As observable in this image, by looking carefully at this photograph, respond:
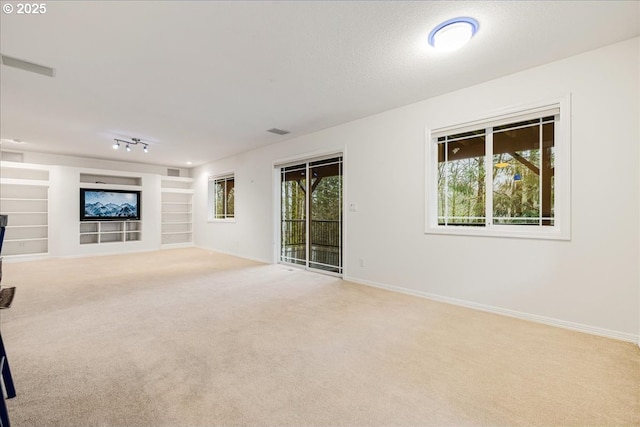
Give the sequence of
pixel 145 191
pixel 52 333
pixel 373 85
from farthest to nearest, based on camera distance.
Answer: pixel 145 191 < pixel 373 85 < pixel 52 333

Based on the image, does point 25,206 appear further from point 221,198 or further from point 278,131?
point 278,131

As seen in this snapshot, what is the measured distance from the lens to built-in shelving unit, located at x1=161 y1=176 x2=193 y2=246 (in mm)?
8828

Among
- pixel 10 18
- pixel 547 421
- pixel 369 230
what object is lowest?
pixel 547 421

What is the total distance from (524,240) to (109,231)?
9.31m

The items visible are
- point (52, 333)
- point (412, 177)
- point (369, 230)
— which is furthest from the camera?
point (369, 230)

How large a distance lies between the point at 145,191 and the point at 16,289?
14.5 ft

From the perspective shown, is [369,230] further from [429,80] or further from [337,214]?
[429,80]

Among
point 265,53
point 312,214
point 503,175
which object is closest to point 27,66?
point 265,53

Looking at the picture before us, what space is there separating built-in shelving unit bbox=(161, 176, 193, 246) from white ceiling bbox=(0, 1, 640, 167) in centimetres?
442

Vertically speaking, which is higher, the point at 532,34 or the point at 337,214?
the point at 532,34

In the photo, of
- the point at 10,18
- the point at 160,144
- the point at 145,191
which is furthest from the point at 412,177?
the point at 145,191

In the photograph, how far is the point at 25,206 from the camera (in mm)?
6754

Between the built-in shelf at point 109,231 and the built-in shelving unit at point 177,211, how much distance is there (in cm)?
76

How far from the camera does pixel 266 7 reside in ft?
6.82
